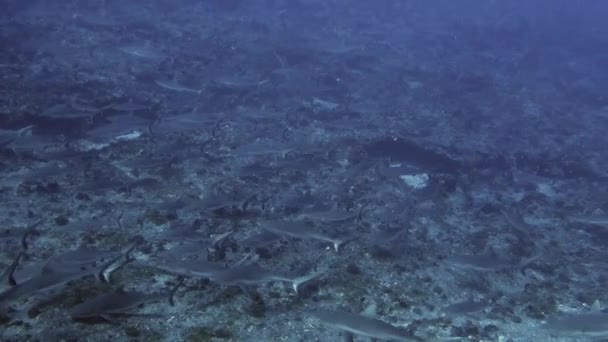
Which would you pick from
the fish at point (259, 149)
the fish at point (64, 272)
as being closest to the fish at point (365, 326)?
the fish at point (64, 272)

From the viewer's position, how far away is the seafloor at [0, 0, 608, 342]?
6.71 m

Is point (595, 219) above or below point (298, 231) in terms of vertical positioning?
below

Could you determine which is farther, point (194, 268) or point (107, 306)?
point (194, 268)

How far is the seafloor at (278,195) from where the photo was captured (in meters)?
6.71

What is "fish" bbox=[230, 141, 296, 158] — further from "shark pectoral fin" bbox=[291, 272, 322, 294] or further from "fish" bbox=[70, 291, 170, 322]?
"fish" bbox=[70, 291, 170, 322]

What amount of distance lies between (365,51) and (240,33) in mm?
7898

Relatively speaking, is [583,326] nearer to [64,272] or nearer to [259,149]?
[64,272]

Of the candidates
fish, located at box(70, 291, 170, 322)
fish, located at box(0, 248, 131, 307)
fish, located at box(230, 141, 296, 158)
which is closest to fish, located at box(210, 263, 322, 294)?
fish, located at box(70, 291, 170, 322)

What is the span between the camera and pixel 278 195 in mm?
11133

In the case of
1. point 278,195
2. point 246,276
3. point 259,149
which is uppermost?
point 246,276

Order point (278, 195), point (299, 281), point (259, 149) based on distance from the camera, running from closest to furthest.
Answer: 1. point (299, 281)
2. point (278, 195)
3. point (259, 149)

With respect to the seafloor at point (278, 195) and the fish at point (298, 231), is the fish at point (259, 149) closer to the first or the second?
the seafloor at point (278, 195)

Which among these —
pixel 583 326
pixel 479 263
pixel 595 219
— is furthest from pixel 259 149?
pixel 595 219

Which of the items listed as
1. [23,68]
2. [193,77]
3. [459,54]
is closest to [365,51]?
[459,54]
